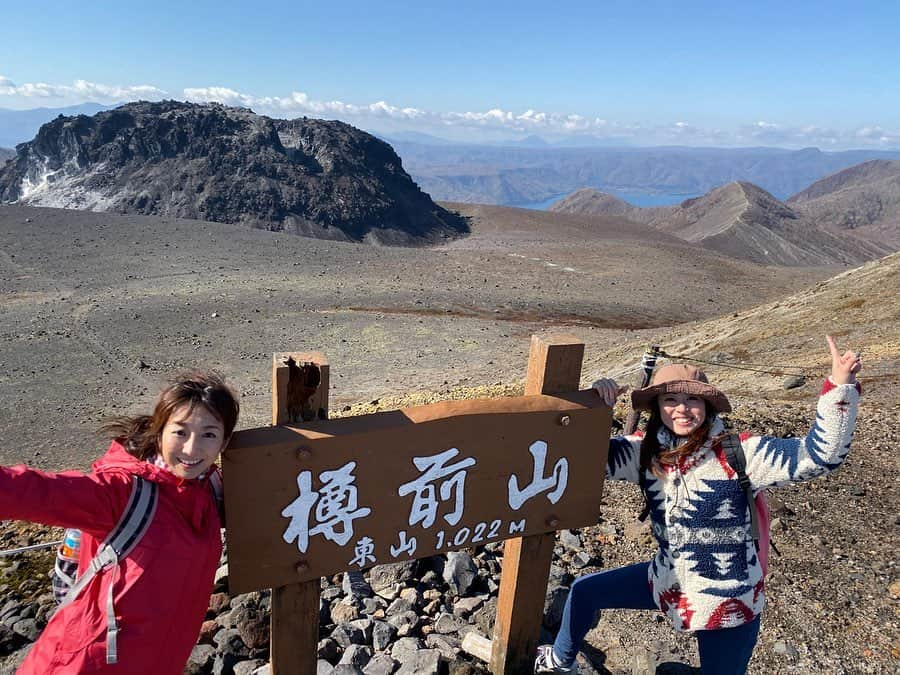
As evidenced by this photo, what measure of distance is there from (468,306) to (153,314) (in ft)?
29.0

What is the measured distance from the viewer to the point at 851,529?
13.9 feet

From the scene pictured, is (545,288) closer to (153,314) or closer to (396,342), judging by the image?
(396,342)

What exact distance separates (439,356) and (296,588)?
11750 mm

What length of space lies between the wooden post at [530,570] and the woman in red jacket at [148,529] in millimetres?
1154

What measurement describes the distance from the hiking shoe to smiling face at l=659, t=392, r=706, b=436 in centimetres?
120

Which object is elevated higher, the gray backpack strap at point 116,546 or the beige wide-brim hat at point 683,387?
the beige wide-brim hat at point 683,387

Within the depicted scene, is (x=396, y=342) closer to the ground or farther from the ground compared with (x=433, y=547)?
closer to the ground

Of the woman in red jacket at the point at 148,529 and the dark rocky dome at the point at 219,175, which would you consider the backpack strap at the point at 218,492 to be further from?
the dark rocky dome at the point at 219,175

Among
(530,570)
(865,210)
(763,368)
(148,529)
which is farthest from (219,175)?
(865,210)

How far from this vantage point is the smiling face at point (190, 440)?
Answer: 1.91m

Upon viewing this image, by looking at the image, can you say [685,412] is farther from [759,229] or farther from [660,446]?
[759,229]

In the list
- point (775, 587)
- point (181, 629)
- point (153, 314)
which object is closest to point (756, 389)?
point (775, 587)

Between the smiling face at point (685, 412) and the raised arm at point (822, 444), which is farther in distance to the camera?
the smiling face at point (685, 412)

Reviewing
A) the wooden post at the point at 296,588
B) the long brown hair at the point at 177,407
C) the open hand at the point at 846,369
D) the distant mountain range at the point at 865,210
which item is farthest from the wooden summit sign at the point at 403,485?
the distant mountain range at the point at 865,210
